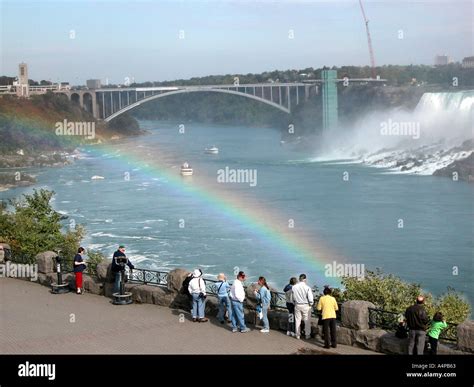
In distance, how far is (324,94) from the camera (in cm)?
5834

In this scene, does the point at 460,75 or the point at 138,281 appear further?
the point at 460,75

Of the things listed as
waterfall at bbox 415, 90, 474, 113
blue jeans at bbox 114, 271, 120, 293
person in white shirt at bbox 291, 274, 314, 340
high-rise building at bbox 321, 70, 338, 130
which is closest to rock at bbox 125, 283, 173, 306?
blue jeans at bbox 114, 271, 120, 293

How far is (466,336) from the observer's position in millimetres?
5559

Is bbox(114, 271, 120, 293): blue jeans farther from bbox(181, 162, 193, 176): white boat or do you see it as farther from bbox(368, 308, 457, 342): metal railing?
bbox(181, 162, 193, 176): white boat

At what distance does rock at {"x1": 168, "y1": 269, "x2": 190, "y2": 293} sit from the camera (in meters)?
7.43

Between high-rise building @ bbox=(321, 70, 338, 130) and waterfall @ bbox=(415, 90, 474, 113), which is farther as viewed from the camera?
high-rise building @ bbox=(321, 70, 338, 130)

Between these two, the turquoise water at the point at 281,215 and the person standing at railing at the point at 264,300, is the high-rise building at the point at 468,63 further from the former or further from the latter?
the person standing at railing at the point at 264,300

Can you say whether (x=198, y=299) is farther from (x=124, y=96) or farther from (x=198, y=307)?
(x=124, y=96)

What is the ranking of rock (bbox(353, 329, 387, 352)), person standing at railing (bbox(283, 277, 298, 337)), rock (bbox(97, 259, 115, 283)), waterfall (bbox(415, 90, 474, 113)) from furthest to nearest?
waterfall (bbox(415, 90, 474, 113)), rock (bbox(97, 259, 115, 283)), person standing at railing (bbox(283, 277, 298, 337)), rock (bbox(353, 329, 387, 352))

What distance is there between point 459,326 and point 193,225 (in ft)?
68.1

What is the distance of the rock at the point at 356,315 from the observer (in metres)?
6.12

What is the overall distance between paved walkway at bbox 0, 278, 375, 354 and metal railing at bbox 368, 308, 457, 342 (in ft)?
0.96
